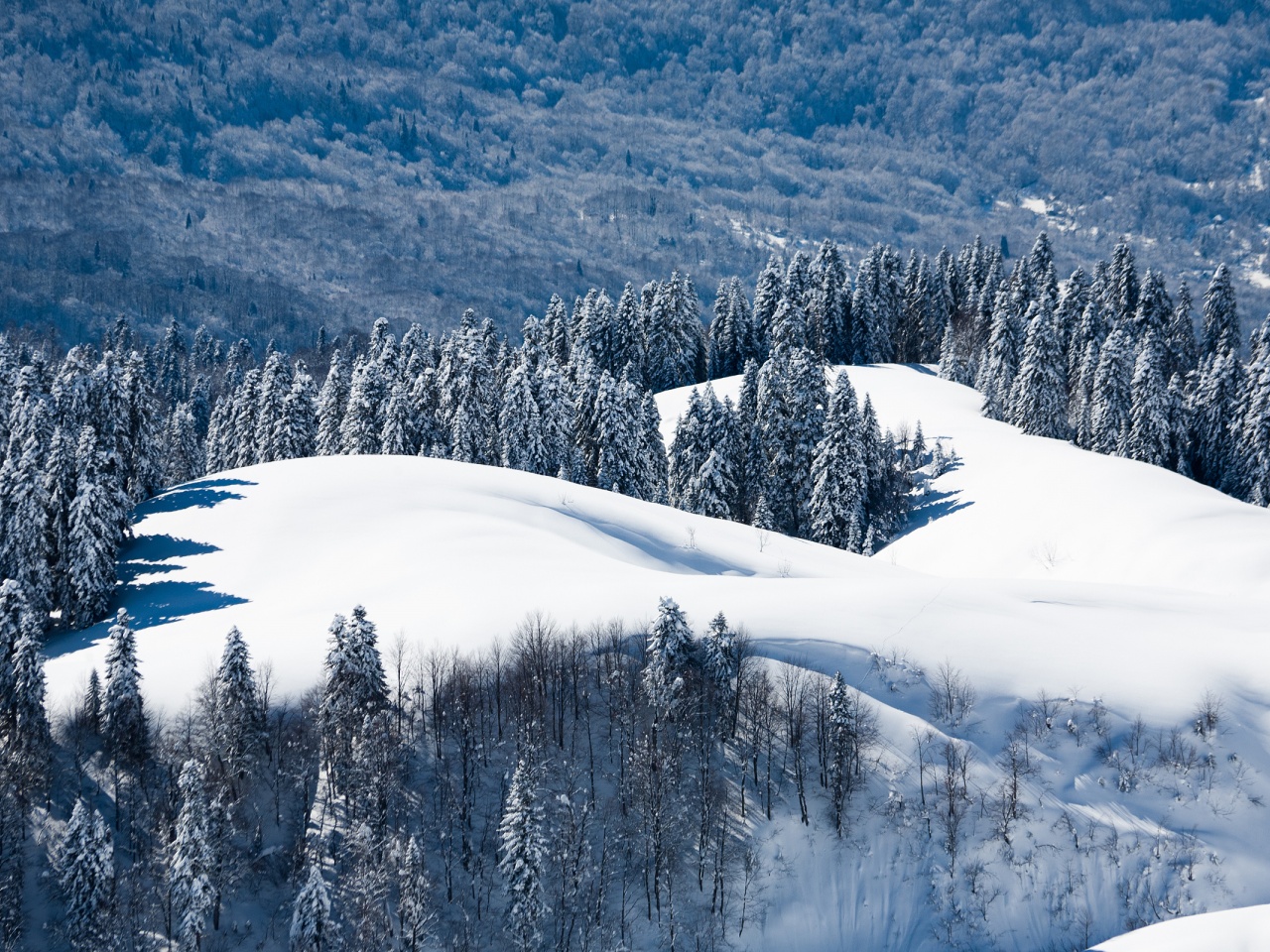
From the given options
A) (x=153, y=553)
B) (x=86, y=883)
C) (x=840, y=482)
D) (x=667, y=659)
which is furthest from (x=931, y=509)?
(x=86, y=883)

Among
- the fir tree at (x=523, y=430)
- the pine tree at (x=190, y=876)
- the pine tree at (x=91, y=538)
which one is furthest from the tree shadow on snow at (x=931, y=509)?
the pine tree at (x=190, y=876)

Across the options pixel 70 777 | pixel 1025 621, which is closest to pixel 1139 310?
pixel 1025 621

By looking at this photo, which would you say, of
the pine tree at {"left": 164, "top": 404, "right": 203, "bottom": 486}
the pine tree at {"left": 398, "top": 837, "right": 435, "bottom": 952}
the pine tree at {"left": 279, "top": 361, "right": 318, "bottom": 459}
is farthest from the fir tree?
the pine tree at {"left": 398, "top": 837, "right": 435, "bottom": 952}

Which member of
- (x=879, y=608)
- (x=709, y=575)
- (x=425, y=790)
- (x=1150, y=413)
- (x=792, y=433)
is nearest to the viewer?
(x=425, y=790)

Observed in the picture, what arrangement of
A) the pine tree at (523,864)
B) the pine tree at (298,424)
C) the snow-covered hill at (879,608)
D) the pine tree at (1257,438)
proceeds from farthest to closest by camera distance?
the pine tree at (298,424)
the pine tree at (1257,438)
the snow-covered hill at (879,608)
the pine tree at (523,864)

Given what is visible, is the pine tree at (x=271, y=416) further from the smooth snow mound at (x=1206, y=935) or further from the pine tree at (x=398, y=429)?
the smooth snow mound at (x=1206, y=935)

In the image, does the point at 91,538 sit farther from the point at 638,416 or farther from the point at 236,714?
the point at 638,416
